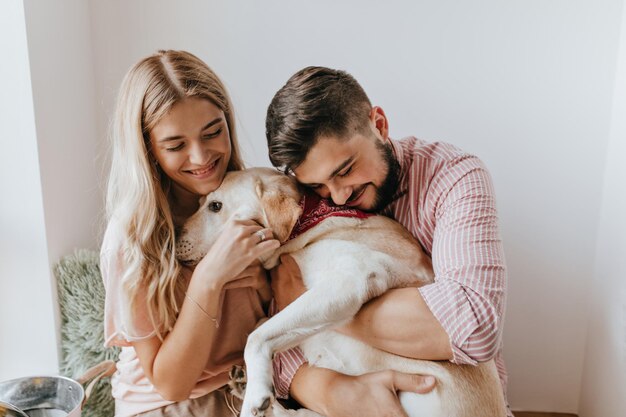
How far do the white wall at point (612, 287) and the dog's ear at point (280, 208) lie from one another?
1309 millimetres

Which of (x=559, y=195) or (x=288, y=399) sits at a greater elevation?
(x=559, y=195)

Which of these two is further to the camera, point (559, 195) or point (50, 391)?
point (559, 195)

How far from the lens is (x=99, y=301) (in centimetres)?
180

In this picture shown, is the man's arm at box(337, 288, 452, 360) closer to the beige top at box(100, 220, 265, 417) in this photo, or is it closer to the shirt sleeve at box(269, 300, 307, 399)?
the shirt sleeve at box(269, 300, 307, 399)

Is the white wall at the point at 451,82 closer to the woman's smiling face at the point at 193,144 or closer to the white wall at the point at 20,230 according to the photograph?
the white wall at the point at 20,230

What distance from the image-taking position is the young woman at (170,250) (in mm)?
1312

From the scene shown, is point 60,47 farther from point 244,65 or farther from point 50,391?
point 50,391

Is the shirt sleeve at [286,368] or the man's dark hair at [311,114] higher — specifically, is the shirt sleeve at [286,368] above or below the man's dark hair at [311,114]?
below

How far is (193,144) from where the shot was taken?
1354 mm

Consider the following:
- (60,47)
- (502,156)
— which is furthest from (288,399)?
(60,47)

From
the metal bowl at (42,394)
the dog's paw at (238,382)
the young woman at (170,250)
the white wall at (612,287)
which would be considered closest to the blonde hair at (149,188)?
the young woman at (170,250)

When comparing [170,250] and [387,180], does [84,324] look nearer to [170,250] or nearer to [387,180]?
[170,250]

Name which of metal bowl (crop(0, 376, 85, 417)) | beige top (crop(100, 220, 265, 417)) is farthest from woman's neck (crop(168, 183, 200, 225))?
metal bowl (crop(0, 376, 85, 417))

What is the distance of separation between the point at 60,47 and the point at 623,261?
2.20 m
